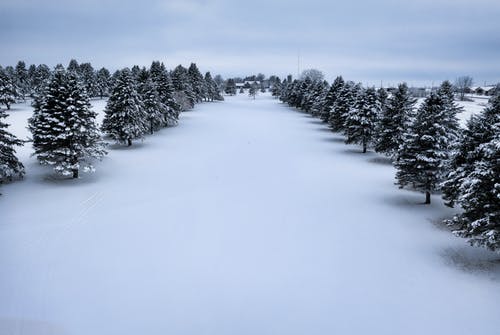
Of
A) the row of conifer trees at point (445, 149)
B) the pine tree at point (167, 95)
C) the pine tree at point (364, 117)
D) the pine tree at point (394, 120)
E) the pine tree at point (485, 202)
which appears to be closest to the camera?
the pine tree at point (485, 202)

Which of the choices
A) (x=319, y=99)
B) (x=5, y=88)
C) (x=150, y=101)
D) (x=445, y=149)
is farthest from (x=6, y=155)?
(x=319, y=99)

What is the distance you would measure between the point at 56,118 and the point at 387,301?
77.4ft

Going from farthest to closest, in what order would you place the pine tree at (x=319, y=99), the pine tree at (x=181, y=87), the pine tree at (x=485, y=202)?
the pine tree at (x=181, y=87) → the pine tree at (x=319, y=99) → the pine tree at (x=485, y=202)

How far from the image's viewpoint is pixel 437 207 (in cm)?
2050

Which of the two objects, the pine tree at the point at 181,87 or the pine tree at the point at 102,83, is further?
the pine tree at the point at 102,83

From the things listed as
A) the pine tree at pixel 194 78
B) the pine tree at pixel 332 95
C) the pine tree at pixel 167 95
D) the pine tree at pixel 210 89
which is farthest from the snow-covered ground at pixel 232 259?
the pine tree at pixel 210 89

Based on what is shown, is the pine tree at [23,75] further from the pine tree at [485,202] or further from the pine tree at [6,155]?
the pine tree at [485,202]

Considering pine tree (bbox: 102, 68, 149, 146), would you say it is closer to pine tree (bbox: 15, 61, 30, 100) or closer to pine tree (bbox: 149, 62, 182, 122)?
pine tree (bbox: 149, 62, 182, 122)

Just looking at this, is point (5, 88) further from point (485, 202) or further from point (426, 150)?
point (485, 202)

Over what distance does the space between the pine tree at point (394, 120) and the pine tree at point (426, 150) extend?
29.6ft

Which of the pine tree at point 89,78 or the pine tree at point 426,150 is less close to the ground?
the pine tree at point 89,78

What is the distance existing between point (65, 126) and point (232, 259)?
56.2ft

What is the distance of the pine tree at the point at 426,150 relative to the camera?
64.5 feet

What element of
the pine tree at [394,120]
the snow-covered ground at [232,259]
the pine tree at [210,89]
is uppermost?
the pine tree at [210,89]
